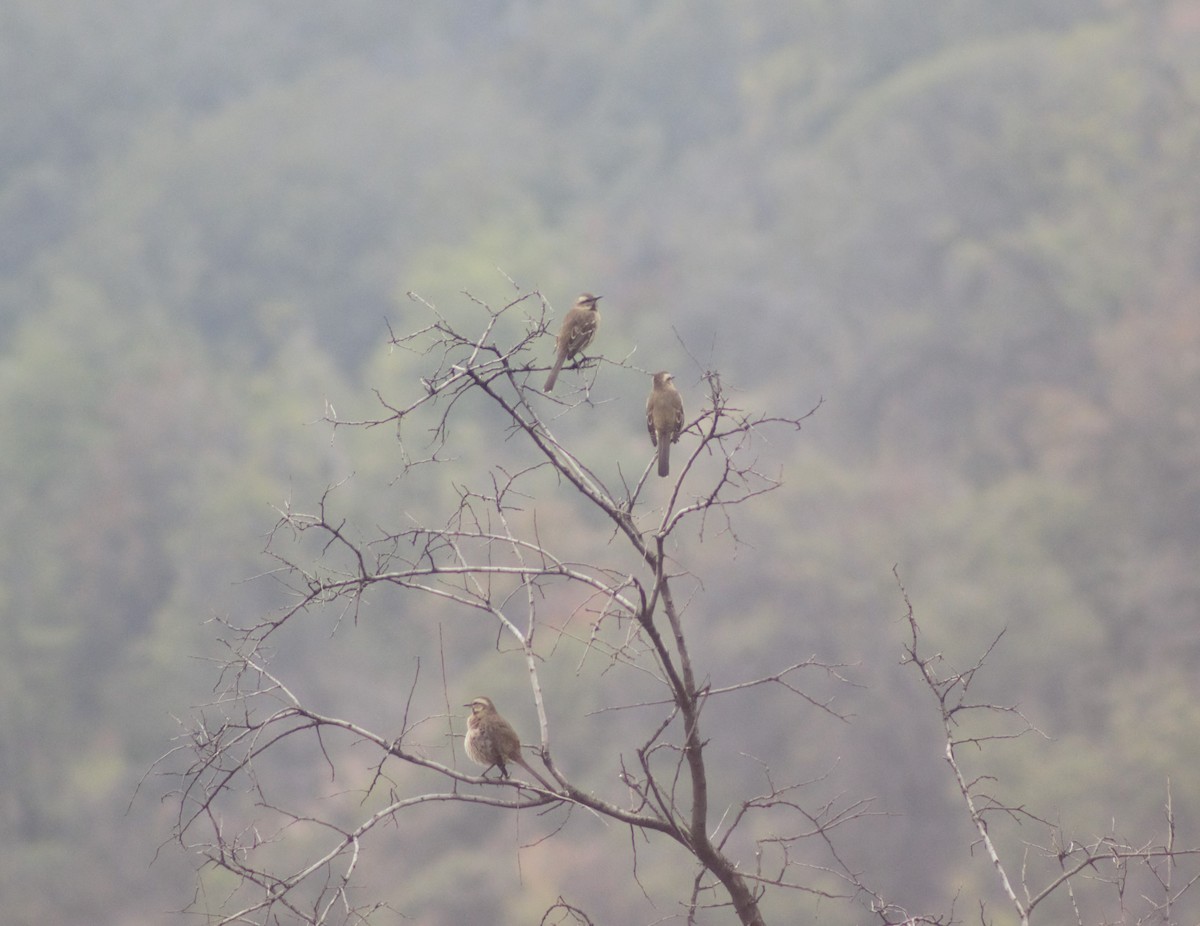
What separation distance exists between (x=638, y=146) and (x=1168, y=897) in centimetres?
4567

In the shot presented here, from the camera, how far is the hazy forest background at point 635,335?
2472 centimetres

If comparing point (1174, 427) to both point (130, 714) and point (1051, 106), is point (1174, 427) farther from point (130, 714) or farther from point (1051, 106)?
point (130, 714)

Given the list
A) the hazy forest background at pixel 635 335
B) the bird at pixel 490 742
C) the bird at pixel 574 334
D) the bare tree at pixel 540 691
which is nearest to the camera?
the bare tree at pixel 540 691

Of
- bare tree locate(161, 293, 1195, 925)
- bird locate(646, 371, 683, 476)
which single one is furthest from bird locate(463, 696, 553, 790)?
bird locate(646, 371, 683, 476)

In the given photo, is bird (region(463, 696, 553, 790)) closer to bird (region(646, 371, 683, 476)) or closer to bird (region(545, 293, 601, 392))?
bird (region(646, 371, 683, 476))

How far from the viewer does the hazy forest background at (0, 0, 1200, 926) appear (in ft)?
81.1


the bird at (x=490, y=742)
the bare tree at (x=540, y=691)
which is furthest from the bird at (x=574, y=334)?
the bird at (x=490, y=742)

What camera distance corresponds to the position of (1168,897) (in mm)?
3752

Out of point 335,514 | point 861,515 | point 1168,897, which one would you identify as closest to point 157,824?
point 335,514

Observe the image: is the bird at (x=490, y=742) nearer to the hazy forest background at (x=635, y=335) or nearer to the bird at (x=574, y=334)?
the bird at (x=574, y=334)

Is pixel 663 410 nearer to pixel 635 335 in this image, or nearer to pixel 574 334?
pixel 574 334

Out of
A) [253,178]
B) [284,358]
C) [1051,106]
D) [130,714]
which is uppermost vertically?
[253,178]

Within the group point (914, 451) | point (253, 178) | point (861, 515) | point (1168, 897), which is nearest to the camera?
point (1168, 897)

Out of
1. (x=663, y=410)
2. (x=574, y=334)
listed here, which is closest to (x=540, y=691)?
(x=663, y=410)
